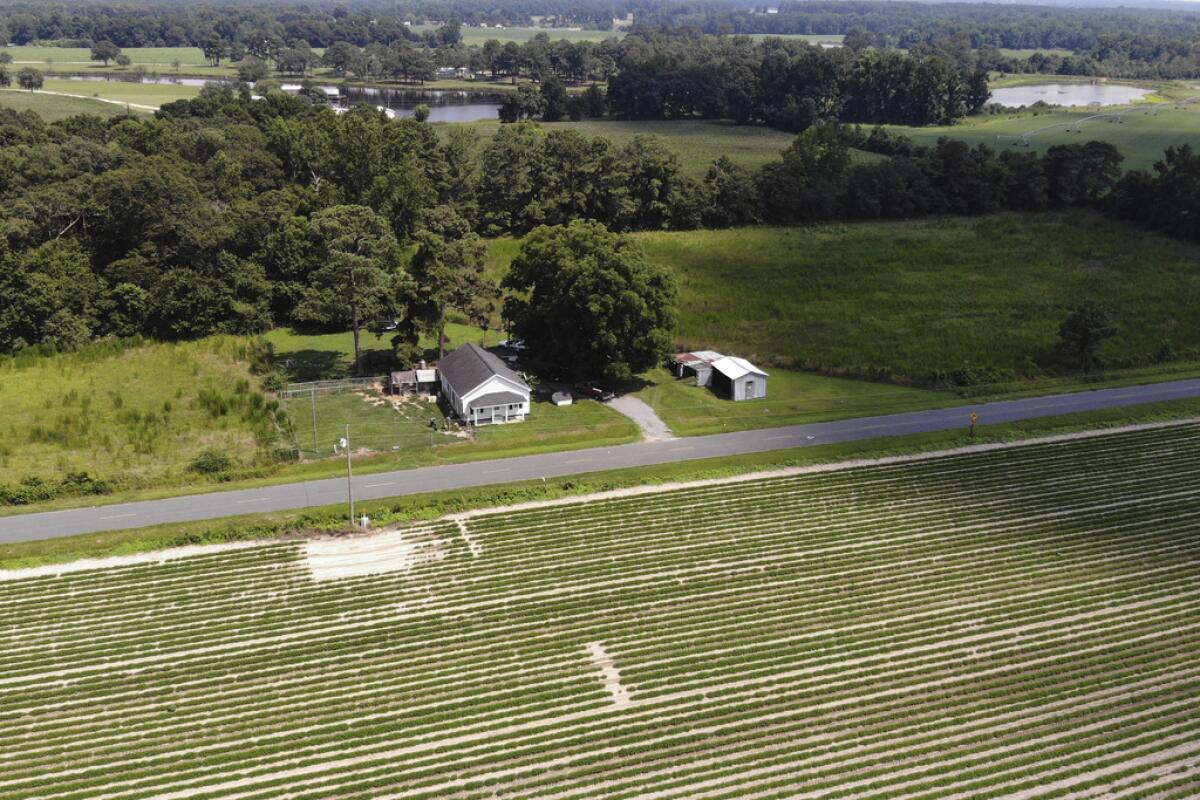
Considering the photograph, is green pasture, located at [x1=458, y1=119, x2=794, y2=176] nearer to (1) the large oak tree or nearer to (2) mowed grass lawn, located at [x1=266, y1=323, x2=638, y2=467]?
(1) the large oak tree

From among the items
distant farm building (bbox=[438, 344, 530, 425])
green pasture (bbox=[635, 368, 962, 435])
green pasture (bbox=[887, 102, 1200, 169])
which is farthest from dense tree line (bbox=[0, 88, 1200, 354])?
green pasture (bbox=[887, 102, 1200, 169])

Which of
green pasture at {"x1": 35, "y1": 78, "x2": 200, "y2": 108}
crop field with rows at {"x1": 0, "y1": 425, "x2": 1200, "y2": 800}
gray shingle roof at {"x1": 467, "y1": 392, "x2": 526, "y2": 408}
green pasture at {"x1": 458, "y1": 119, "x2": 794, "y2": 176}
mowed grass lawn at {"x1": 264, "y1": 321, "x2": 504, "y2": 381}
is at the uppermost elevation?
green pasture at {"x1": 35, "y1": 78, "x2": 200, "y2": 108}

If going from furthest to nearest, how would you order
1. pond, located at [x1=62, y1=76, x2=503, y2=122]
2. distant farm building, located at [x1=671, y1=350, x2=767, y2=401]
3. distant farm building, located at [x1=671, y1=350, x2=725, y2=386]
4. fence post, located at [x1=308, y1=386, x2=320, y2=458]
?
pond, located at [x1=62, y1=76, x2=503, y2=122]
distant farm building, located at [x1=671, y1=350, x2=725, y2=386]
distant farm building, located at [x1=671, y1=350, x2=767, y2=401]
fence post, located at [x1=308, y1=386, x2=320, y2=458]

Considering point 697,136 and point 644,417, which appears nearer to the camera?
point 644,417

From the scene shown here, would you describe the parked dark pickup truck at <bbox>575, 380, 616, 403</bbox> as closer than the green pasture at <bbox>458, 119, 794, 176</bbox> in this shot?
Yes

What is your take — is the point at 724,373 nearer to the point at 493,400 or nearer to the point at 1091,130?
the point at 493,400

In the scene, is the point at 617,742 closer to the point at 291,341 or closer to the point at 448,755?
the point at 448,755

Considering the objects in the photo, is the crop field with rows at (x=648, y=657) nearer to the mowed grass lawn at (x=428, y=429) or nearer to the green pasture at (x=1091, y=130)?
the mowed grass lawn at (x=428, y=429)

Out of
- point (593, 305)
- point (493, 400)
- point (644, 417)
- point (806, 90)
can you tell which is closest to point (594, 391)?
point (644, 417)
